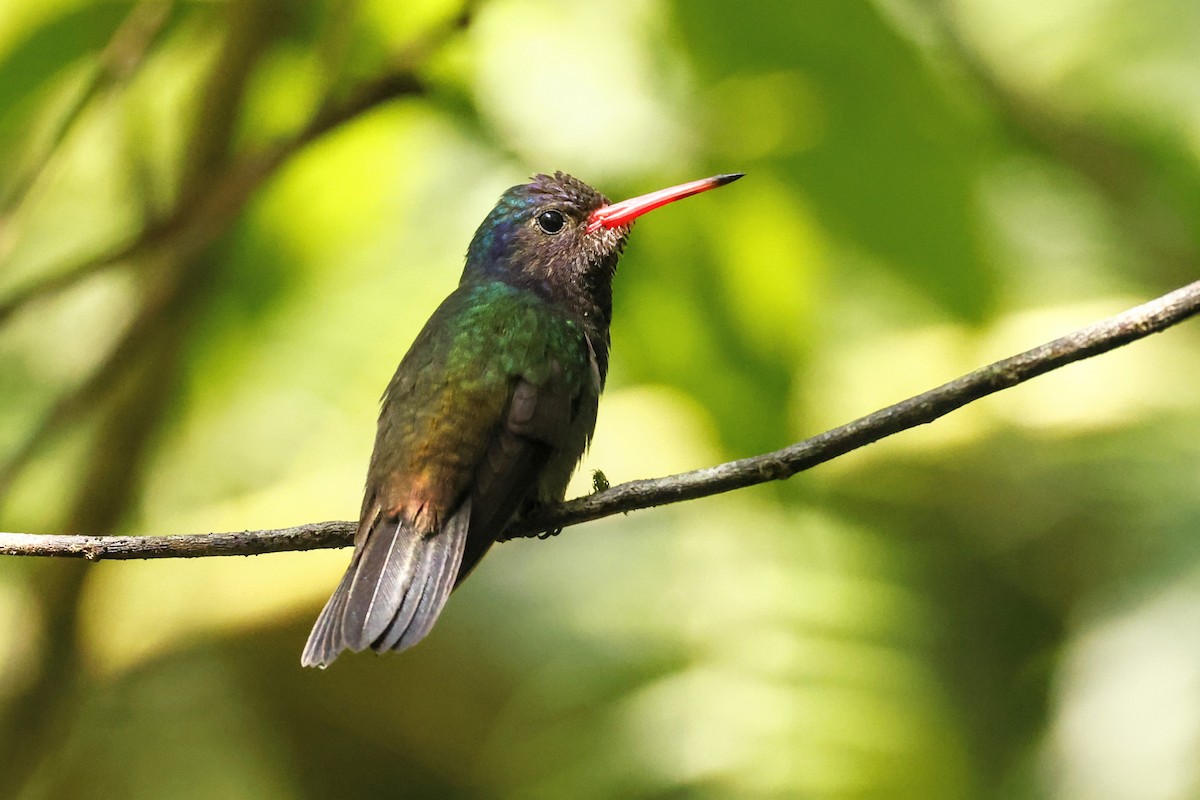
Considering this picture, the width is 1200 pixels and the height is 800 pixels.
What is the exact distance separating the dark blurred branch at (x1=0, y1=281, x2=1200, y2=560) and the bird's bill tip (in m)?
0.68

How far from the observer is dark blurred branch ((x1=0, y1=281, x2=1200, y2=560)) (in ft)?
4.96

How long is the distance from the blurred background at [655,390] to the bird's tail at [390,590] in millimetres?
1141

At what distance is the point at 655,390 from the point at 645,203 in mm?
1012

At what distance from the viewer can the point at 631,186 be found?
327cm

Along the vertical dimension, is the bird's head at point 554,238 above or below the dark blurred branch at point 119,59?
below

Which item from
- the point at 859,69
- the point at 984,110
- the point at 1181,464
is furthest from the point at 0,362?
the point at 1181,464

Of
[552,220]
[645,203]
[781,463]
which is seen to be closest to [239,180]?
[552,220]

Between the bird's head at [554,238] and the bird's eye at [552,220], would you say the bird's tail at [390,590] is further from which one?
the bird's eye at [552,220]

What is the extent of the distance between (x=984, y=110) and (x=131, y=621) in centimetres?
297

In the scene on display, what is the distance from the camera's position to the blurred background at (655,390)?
308 cm

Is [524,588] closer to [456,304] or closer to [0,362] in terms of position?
[456,304]

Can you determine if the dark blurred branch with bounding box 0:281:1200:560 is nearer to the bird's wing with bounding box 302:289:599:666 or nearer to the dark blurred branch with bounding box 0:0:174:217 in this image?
the bird's wing with bounding box 302:289:599:666

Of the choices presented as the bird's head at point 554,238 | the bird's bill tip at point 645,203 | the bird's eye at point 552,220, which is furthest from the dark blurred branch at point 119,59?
the bird's bill tip at point 645,203

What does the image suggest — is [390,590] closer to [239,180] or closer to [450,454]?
[450,454]
